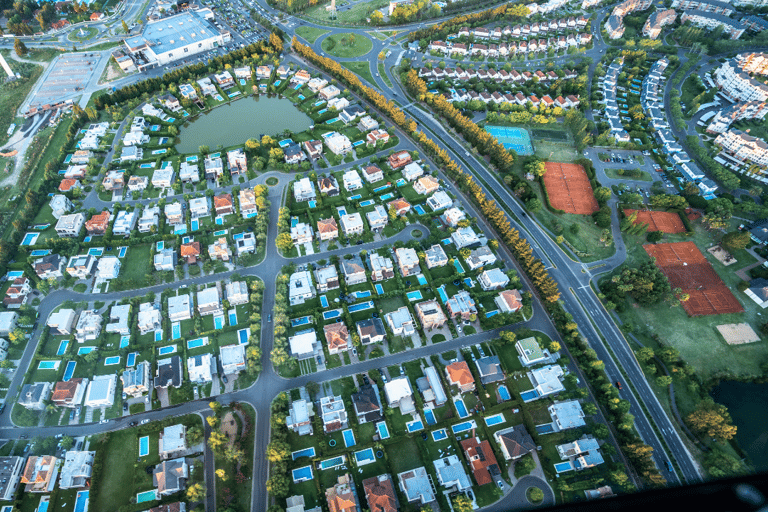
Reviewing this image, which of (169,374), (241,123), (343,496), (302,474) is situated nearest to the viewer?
(343,496)

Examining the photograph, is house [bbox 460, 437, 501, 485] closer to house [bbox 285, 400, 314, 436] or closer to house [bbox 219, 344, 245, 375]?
house [bbox 285, 400, 314, 436]

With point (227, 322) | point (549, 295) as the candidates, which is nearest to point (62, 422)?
point (227, 322)

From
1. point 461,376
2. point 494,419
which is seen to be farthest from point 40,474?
point 494,419

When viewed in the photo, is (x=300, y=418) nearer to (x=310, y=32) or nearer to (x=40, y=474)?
(x=40, y=474)

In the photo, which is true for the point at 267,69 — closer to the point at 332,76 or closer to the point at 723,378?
the point at 332,76

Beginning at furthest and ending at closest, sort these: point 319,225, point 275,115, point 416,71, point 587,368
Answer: point 416,71 → point 275,115 → point 319,225 → point 587,368

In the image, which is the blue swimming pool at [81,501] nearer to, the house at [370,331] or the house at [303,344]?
the house at [303,344]

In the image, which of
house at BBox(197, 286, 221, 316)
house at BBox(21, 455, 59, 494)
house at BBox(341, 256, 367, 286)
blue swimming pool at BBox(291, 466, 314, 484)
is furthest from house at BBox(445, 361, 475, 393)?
house at BBox(21, 455, 59, 494)
